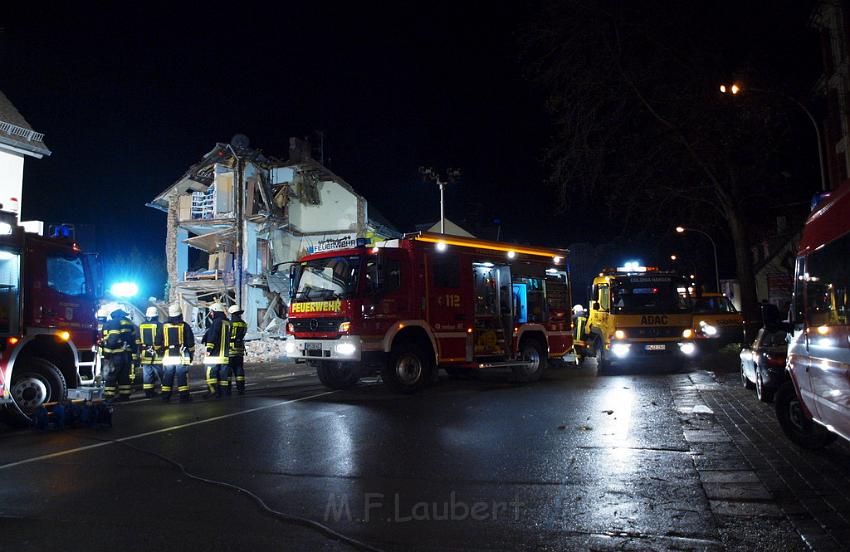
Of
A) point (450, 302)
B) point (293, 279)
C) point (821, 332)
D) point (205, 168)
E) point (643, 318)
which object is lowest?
point (821, 332)

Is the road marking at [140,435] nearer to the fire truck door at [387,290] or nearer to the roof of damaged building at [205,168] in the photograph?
the fire truck door at [387,290]

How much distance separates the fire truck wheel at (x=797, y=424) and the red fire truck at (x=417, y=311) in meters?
6.20

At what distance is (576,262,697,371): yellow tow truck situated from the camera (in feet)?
49.8

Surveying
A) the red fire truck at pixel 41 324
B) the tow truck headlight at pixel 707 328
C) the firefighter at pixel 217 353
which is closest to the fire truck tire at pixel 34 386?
the red fire truck at pixel 41 324

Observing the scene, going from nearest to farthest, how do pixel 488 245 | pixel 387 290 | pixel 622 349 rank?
pixel 387 290 < pixel 488 245 < pixel 622 349

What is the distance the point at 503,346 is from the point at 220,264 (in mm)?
19030

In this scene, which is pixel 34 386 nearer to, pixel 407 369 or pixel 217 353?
pixel 217 353

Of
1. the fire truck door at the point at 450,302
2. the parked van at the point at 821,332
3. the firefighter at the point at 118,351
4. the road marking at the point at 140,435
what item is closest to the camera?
the parked van at the point at 821,332

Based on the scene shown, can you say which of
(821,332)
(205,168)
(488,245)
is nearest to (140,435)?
(821,332)

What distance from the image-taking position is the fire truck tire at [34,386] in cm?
883

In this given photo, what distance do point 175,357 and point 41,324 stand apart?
2546mm

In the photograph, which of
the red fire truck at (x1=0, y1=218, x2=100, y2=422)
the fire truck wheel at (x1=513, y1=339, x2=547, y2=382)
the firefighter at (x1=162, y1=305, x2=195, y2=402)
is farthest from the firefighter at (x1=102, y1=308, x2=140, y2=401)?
the fire truck wheel at (x1=513, y1=339, x2=547, y2=382)

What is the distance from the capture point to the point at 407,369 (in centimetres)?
1166

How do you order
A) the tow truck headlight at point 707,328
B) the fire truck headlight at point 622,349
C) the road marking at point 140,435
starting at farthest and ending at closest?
the tow truck headlight at point 707,328 < the fire truck headlight at point 622,349 < the road marking at point 140,435
